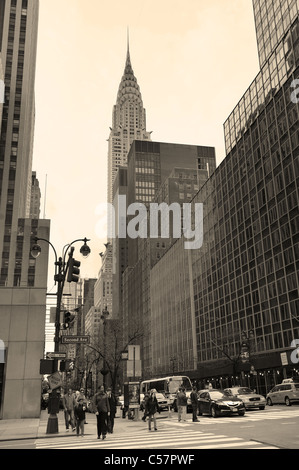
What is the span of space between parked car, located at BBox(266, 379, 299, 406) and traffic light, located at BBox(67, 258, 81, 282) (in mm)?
19035

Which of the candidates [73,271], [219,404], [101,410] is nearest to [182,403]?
[219,404]

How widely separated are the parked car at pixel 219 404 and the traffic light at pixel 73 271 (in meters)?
11.9

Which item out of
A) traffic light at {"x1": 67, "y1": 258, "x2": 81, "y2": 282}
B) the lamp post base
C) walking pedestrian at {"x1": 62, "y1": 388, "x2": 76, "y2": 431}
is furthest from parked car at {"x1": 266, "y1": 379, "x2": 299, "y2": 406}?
traffic light at {"x1": 67, "y1": 258, "x2": 81, "y2": 282}

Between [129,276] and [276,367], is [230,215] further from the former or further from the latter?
[129,276]

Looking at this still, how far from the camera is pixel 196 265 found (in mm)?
86250

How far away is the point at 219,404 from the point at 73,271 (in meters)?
12.2

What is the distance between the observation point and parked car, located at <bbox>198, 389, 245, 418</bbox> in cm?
2345

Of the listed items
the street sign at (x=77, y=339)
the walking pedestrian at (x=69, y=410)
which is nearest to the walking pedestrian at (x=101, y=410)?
the street sign at (x=77, y=339)

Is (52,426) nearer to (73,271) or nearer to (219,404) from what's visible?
(73,271)

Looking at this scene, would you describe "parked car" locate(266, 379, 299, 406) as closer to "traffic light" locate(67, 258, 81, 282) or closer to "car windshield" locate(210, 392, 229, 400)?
"car windshield" locate(210, 392, 229, 400)

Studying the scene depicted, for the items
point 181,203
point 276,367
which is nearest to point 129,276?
point 181,203

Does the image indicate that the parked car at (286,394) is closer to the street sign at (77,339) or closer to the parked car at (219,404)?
the parked car at (219,404)
